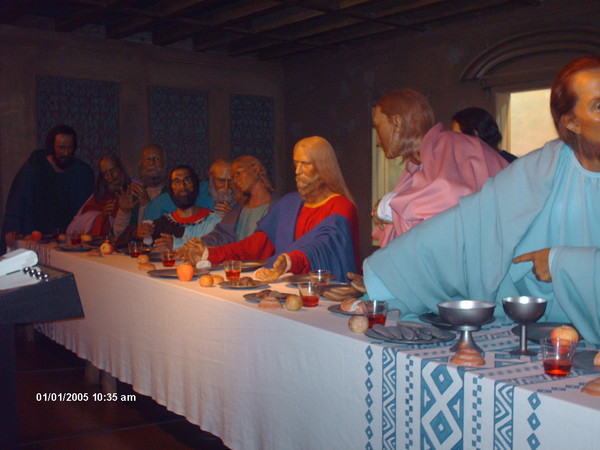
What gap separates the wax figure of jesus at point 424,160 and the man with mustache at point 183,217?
8.17ft

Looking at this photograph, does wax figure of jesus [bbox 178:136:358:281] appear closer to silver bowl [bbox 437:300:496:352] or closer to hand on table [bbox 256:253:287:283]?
hand on table [bbox 256:253:287:283]

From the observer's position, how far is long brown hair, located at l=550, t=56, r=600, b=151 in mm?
2164

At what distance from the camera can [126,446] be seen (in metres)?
3.76

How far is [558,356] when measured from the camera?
5.85ft

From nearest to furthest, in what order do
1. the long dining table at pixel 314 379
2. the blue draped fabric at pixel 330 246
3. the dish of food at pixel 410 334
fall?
the long dining table at pixel 314 379 < the dish of food at pixel 410 334 < the blue draped fabric at pixel 330 246

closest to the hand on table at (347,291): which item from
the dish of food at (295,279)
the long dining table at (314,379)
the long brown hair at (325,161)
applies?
the long dining table at (314,379)

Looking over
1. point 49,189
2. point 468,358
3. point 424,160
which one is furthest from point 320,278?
point 49,189

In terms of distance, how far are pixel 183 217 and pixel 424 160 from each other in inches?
121

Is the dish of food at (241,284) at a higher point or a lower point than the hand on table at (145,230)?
lower

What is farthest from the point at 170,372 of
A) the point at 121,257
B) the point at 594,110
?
the point at 594,110

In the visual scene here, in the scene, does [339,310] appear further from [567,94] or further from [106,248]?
[106,248]

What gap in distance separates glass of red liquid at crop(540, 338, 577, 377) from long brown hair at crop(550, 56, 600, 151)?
80 cm

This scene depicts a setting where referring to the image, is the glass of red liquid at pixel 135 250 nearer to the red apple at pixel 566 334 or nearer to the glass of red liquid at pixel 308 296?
the glass of red liquid at pixel 308 296

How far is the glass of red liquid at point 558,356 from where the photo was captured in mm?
1782
